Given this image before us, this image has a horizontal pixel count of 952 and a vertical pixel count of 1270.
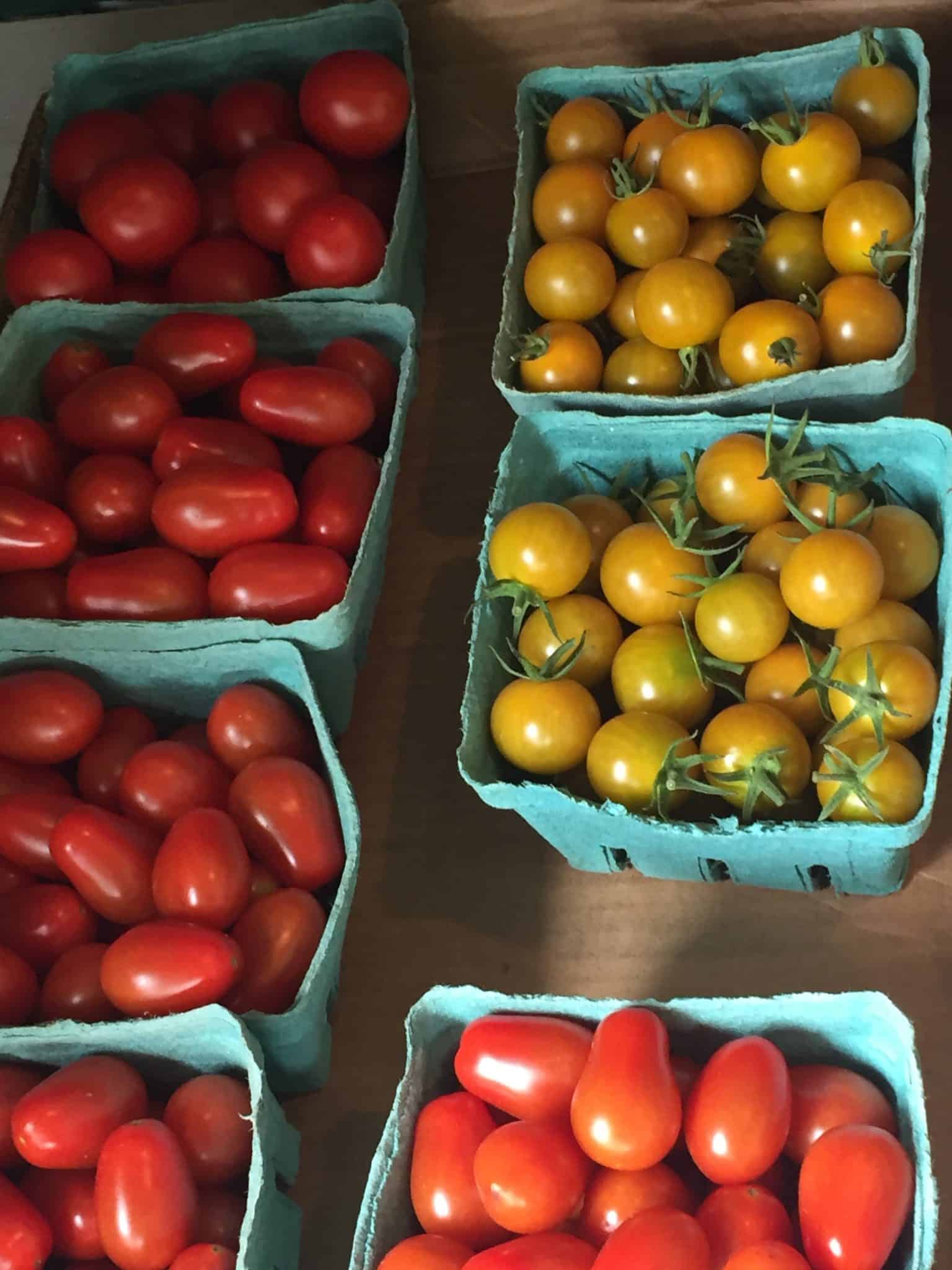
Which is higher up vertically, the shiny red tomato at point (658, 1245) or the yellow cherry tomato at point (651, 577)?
the yellow cherry tomato at point (651, 577)

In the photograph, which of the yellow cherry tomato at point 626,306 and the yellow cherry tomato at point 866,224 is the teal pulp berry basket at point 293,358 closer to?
the yellow cherry tomato at point 626,306

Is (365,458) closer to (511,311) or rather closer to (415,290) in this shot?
(511,311)

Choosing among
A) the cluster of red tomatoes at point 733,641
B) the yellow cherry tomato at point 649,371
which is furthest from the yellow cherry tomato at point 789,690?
the yellow cherry tomato at point 649,371

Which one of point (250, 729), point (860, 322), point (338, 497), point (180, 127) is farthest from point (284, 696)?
point (180, 127)

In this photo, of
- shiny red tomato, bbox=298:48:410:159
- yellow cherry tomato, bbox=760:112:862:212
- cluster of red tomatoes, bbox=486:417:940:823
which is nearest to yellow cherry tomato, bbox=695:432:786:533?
cluster of red tomatoes, bbox=486:417:940:823

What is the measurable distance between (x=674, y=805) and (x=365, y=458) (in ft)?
1.15

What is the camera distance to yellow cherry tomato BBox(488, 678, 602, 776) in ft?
2.71

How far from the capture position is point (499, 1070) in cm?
69

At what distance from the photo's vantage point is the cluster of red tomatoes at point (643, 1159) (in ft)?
2.03

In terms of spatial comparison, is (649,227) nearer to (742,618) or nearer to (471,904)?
(742,618)

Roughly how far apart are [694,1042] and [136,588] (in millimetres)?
467

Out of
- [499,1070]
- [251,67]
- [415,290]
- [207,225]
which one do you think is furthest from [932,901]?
[251,67]

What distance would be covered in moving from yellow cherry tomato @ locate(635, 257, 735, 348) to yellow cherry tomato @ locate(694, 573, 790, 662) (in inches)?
8.2

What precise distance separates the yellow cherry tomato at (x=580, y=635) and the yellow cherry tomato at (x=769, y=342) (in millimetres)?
195
